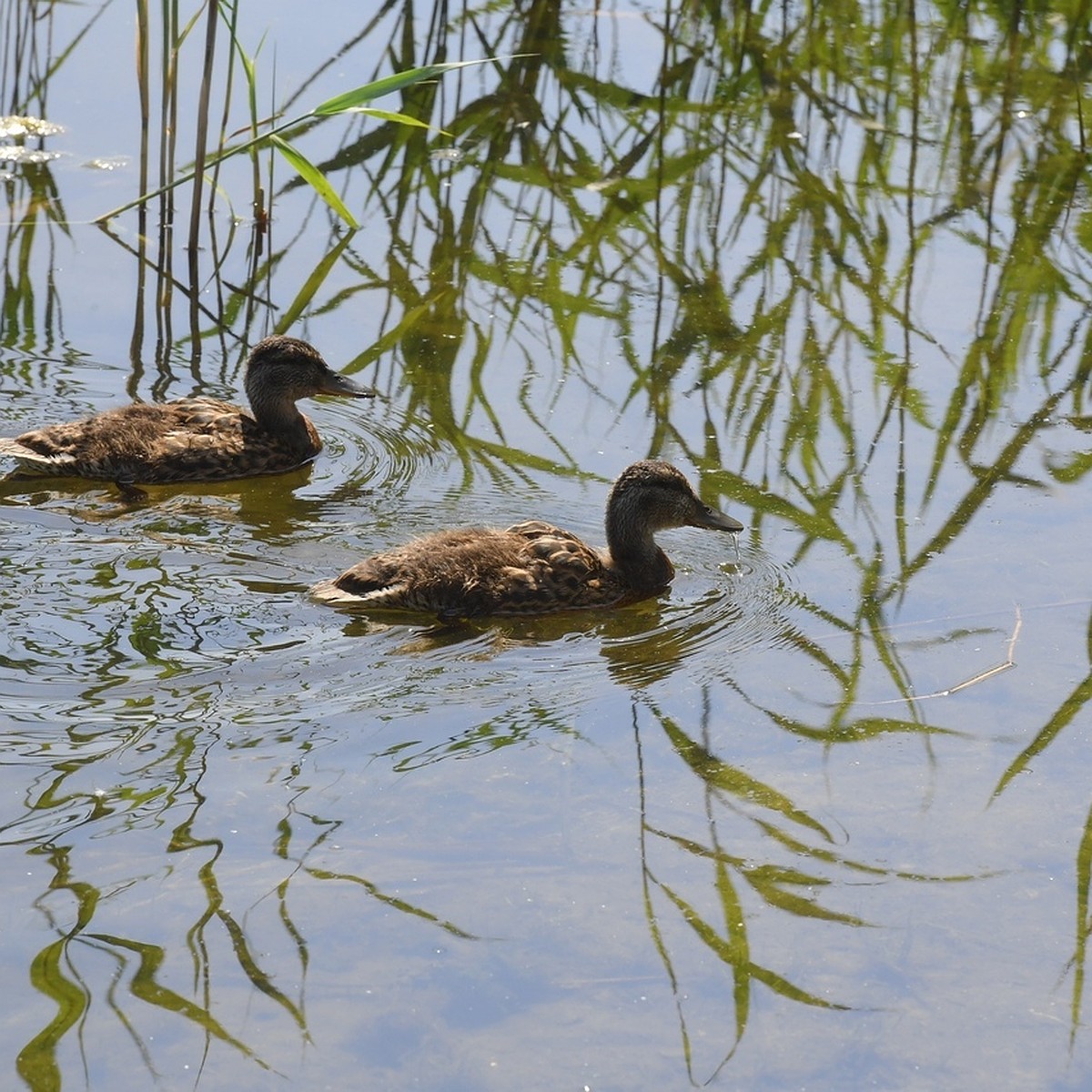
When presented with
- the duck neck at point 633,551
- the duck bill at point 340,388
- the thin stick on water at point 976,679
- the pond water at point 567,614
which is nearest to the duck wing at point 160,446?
the pond water at point 567,614

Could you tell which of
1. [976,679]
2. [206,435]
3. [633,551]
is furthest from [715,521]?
[206,435]

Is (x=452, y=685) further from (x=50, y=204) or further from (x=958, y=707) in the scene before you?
(x=50, y=204)

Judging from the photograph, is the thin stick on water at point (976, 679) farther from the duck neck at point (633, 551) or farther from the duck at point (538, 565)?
the duck neck at point (633, 551)

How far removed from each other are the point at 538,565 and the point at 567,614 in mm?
199

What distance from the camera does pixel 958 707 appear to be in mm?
5418

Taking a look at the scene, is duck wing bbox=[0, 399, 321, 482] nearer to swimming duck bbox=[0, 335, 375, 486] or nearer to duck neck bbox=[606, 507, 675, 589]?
swimming duck bbox=[0, 335, 375, 486]

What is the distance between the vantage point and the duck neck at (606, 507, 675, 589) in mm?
6453

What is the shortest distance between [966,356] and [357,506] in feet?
9.29

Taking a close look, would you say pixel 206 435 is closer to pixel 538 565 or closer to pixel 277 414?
pixel 277 414

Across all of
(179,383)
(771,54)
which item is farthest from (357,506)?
(771,54)

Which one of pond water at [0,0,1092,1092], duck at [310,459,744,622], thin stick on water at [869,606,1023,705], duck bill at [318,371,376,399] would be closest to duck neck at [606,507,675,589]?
duck at [310,459,744,622]

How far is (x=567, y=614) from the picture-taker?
629 centimetres

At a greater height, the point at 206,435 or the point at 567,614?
the point at 206,435

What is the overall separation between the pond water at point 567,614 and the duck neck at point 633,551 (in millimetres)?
126
